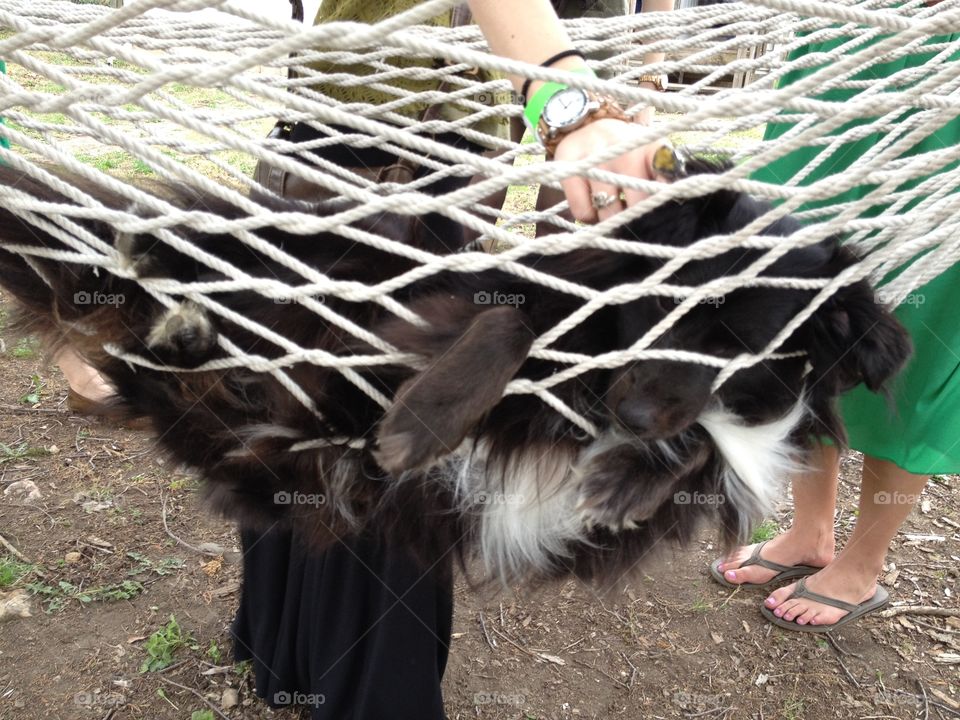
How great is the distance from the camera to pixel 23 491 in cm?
211

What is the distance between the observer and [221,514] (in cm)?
131

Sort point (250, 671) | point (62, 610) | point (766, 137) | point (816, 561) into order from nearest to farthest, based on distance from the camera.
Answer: point (250, 671) → point (62, 610) → point (766, 137) → point (816, 561)

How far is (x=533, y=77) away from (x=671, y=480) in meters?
0.69

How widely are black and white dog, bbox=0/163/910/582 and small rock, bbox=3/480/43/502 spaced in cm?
109

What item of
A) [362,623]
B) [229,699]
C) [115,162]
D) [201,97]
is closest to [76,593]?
[229,699]

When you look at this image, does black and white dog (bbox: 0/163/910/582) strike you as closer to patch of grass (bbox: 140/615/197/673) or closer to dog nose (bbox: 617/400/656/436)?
dog nose (bbox: 617/400/656/436)

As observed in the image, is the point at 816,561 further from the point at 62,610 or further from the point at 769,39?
the point at 62,610

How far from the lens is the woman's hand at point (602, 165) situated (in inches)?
40.3

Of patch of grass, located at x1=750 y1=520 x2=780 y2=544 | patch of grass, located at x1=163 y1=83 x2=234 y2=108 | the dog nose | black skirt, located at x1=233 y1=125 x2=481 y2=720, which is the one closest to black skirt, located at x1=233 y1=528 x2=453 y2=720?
black skirt, located at x1=233 y1=125 x2=481 y2=720

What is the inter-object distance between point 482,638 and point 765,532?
0.97 meters

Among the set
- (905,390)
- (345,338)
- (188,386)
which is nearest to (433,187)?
(345,338)

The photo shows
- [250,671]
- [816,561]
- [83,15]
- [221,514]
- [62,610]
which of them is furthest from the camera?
[816,561]

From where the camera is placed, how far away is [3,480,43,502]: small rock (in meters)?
2.09

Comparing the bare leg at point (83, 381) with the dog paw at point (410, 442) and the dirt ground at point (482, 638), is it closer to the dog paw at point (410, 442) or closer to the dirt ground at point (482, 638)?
the dirt ground at point (482, 638)
